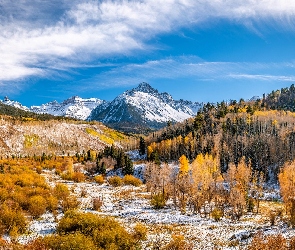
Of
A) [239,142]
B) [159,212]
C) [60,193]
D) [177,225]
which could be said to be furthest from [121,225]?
[239,142]

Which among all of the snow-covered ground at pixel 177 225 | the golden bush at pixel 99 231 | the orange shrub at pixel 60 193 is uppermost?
the golden bush at pixel 99 231

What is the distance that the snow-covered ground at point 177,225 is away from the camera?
3731 cm

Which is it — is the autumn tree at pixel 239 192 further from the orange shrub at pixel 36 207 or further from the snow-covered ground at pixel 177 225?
the orange shrub at pixel 36 207

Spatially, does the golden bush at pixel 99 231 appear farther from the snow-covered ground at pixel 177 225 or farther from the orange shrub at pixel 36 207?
the orange shrub at pixel 36 207

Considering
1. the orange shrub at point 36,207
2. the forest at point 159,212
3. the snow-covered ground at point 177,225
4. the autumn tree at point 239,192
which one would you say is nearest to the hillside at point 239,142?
the forest at point 159,212

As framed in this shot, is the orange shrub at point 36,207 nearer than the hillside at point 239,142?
Yes

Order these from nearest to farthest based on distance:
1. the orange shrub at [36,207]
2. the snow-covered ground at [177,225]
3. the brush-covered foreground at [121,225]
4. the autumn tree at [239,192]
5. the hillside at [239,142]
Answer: the brush-covered foreground at [121,225] → the snow-covered ground at [177,225] → the orange shrub at [36,207] → the autumn tree at [239,192] → the hillside at [239,142]

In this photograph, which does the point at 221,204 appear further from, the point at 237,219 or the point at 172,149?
the point at 172,149

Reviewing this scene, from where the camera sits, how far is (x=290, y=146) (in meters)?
128

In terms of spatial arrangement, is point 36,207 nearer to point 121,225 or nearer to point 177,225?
point 121,225

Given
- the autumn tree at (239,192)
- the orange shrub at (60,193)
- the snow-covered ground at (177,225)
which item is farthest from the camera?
the orange shrub at (60,193)

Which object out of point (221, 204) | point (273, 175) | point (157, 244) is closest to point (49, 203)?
point (157, 244)

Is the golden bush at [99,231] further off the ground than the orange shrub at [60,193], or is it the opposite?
the golden bush at [99,231]

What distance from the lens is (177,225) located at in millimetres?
47219
